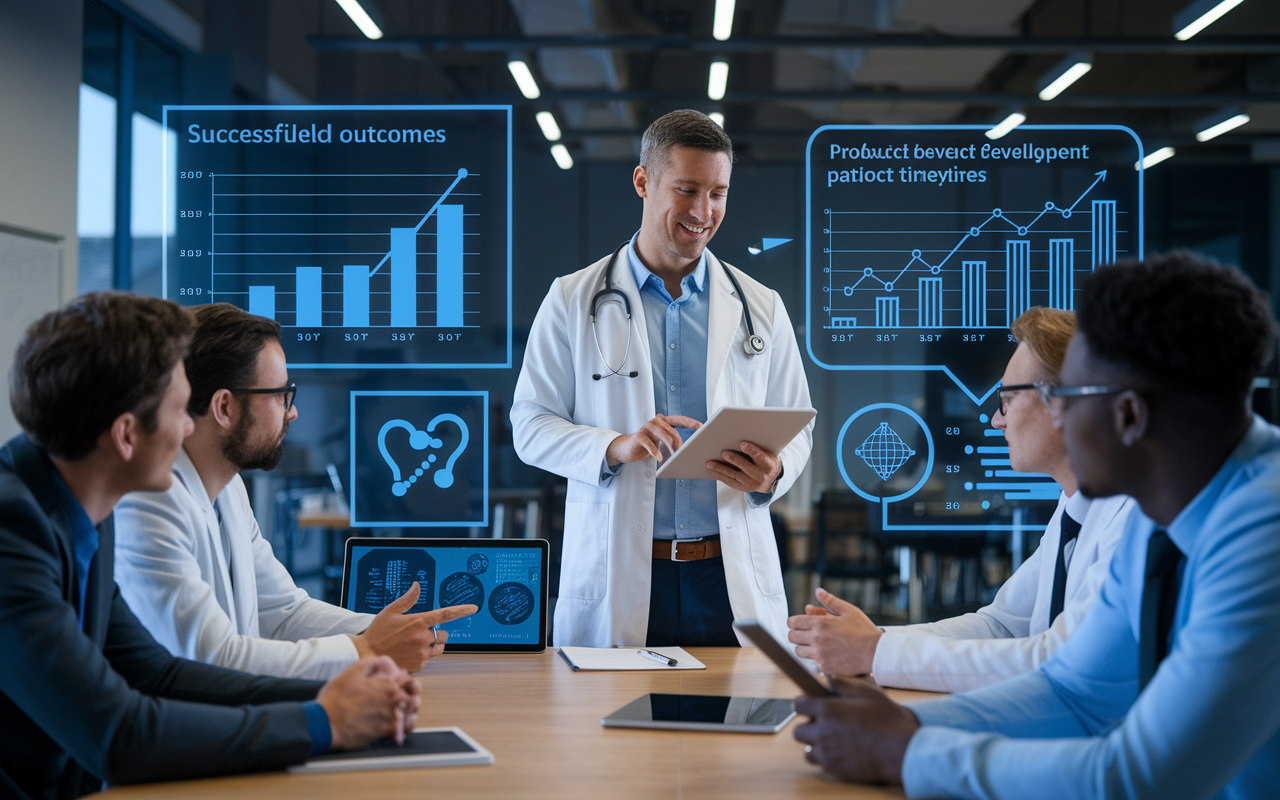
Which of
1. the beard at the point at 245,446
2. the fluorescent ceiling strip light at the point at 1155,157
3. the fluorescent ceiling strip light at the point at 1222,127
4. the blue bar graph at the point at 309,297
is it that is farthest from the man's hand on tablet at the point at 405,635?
the fluorescent ceiling strip light at the point at 1222,127

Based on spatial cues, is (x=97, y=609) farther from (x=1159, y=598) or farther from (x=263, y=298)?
(x=263, y=298)

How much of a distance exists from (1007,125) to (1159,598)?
3022 millimetres

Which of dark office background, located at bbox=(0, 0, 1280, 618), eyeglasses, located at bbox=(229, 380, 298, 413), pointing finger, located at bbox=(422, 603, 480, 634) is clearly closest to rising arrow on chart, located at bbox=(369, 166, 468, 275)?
dark office background, located at bbox=(0, 0, 1280, 618)

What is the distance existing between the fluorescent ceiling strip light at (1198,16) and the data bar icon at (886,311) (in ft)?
5.22

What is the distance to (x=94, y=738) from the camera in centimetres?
119

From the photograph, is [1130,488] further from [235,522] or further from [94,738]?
[235,522]

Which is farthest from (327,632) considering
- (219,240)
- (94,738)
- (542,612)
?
(219,240)

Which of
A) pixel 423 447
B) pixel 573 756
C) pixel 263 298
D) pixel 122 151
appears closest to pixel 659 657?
pixel 573 756

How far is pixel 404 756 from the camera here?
4.30ft

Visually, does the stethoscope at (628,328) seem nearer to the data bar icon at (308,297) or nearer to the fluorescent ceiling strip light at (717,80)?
the fluorescent ceiling strip light at (717,80)

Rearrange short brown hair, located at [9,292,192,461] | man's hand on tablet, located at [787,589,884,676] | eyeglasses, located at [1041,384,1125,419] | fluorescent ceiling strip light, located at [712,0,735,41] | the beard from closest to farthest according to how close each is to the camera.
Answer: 1. eyeglasses, located at [1041,384,1125,419]
2. short brown hair, located at [9,292,192,461]
3. man's hand on tablet, located at [787,589,884,676]
4. the beard
5. fluorescent ceiling strip light, located at [712,0,735,41]

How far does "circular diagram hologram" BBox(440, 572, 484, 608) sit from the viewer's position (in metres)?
2.12

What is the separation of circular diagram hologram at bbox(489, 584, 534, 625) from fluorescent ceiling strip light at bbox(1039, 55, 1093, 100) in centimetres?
302

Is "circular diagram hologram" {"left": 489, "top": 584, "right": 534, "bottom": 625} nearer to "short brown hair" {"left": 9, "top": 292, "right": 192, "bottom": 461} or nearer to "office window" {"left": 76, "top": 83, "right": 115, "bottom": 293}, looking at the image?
"short brown hair" {"left": 9, "top": 292, "right": 192, "bottom": 461}
